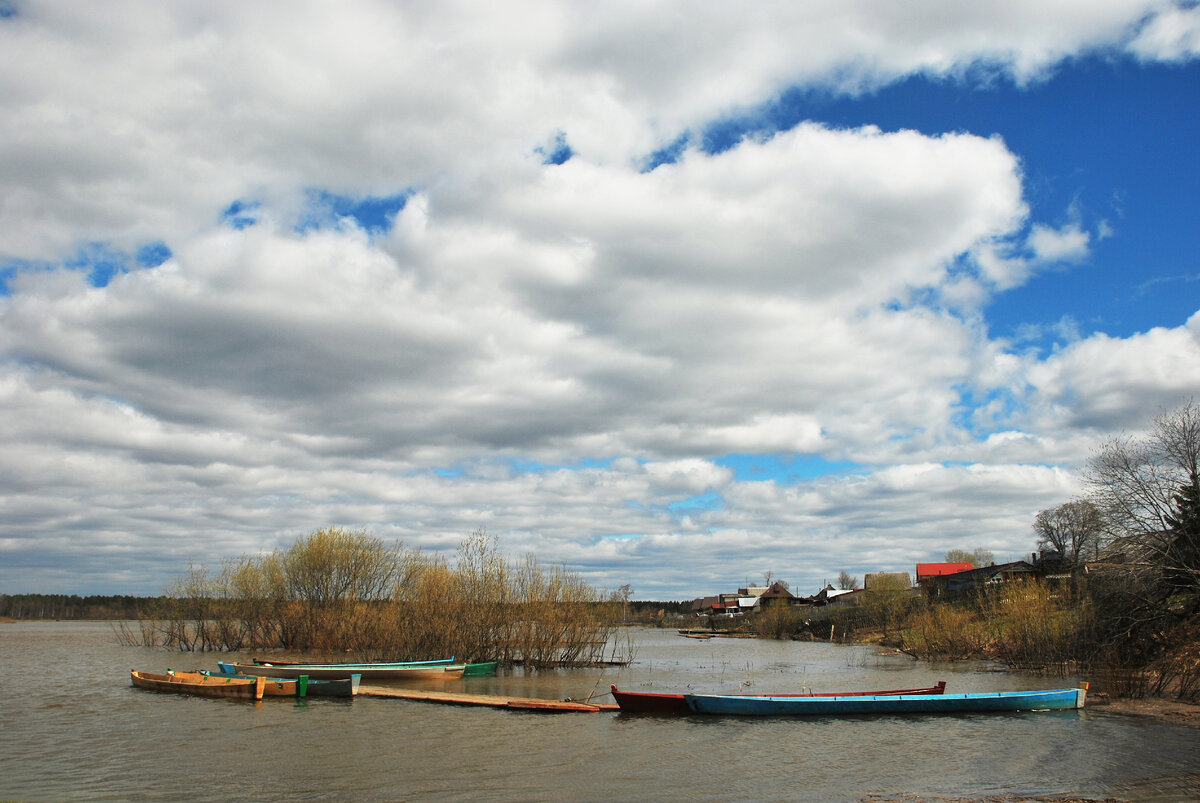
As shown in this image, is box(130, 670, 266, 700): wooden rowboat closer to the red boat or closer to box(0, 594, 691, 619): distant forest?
the red boat

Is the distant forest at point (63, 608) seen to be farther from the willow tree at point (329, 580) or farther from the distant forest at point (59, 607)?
the willow tree at point (329, 580)

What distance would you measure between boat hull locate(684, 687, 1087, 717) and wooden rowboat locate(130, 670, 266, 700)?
1614 cm

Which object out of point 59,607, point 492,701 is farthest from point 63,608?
point 492,701

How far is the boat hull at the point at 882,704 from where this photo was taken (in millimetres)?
25250

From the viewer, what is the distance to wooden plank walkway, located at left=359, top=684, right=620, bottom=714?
26734 millimetres

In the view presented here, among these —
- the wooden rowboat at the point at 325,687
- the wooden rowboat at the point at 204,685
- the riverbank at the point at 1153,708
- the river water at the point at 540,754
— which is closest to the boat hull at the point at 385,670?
the wooden rowboat at the point at 204,685

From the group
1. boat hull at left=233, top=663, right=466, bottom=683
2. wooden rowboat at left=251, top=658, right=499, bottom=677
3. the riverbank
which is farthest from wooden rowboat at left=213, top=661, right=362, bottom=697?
the riverbank

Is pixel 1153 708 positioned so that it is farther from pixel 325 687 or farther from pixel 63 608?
pixel 63 608

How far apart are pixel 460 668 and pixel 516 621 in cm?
416

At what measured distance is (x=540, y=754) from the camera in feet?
66.1

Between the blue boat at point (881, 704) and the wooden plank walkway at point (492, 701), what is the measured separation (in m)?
3.50

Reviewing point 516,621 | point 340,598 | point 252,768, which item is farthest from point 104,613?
point 252,768

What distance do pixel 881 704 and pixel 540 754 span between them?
11.8 m

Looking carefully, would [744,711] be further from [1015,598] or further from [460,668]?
[1015,598]
